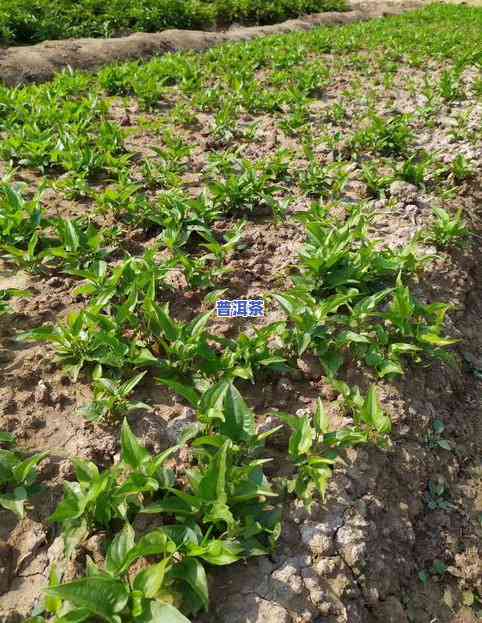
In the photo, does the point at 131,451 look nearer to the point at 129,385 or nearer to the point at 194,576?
the point at 129,385

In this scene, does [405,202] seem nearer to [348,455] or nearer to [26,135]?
[348,455]

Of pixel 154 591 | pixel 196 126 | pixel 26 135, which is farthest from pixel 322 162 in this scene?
pixel 154 591

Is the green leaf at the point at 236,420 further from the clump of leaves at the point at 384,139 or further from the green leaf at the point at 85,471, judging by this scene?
the clump of leaves at the point at 384,139

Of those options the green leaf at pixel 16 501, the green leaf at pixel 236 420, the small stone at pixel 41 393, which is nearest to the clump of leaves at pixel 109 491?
the green leaf at pixel 16 501

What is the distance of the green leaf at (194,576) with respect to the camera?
→ 185 cm

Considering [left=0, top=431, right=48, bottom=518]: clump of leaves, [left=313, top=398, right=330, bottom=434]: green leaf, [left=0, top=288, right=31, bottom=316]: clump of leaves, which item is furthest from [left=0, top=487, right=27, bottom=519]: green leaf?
[left=313, top=398, right=330, bottom=434]: green leaf

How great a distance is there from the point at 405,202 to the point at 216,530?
3.60 m

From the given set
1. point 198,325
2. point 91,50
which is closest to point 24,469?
point 198,325

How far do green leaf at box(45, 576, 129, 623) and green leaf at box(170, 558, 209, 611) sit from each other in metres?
0.22

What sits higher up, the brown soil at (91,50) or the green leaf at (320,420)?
the brown soil at (91,50)

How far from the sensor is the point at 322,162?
5.39m

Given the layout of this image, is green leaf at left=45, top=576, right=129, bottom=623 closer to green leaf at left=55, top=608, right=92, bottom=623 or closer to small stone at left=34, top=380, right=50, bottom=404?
green leaf at left=55, top=608, right=92, bottom=623

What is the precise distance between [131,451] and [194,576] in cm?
62

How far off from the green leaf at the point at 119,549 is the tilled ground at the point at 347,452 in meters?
0.13
